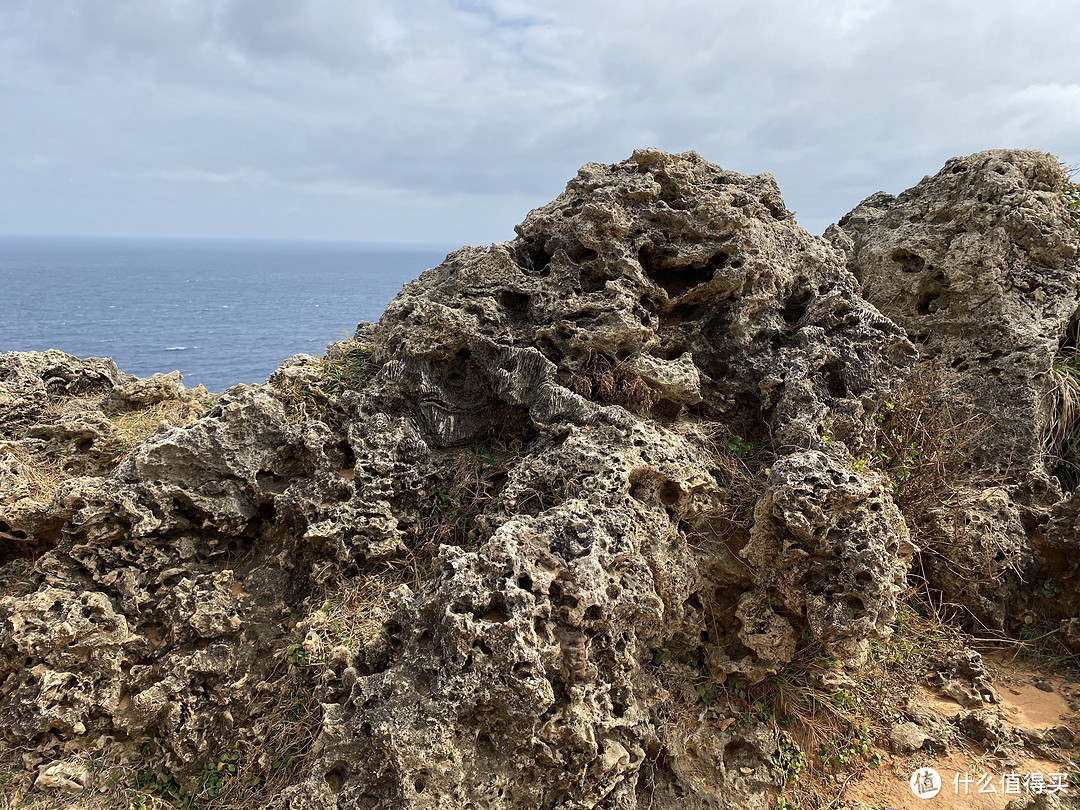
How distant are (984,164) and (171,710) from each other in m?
9.53

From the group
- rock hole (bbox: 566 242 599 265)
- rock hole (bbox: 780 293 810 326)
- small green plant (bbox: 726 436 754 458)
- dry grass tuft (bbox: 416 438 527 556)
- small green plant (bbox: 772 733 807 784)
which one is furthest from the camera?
rock hole (bbox: 780 293 810 326)

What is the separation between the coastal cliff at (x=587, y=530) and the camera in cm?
366

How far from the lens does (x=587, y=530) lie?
3.97 m

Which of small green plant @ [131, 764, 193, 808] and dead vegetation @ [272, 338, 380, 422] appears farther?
dead vegetation @ [272, 338, 380, 422]

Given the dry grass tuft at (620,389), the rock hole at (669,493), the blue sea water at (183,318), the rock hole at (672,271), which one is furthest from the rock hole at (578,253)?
the blue sea water at (183,318)

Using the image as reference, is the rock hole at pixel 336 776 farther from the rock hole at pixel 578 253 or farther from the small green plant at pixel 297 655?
the rock hole at pixel 578 253

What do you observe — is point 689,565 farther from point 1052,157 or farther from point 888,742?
point 1052,157

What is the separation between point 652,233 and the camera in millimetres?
5910

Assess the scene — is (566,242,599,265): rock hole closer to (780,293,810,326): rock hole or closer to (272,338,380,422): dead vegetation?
(780,293,810,326): rock hole

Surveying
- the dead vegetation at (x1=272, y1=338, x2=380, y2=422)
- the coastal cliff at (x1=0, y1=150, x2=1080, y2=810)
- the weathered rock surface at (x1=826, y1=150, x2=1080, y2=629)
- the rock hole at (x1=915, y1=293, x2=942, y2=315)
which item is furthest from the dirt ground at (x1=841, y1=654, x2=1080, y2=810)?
the dead vegetation at (x1=272, y1=338, x2=380, y2=422)

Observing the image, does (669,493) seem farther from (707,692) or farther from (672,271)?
(672,271)

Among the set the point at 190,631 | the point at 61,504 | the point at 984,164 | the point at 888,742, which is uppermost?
the point at 984,164

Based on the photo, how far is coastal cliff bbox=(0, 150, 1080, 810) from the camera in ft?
12.0

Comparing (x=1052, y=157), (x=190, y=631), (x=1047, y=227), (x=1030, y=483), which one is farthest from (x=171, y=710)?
(x=1052, y=157)
